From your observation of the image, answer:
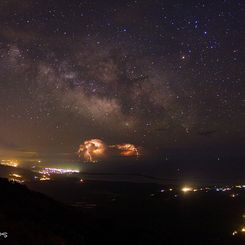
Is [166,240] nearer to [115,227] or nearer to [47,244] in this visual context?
[115,227]

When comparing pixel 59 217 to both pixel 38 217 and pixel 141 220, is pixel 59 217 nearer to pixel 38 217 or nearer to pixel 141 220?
pixel 38 217

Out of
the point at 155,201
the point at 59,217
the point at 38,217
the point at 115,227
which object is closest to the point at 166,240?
the point at 115,227

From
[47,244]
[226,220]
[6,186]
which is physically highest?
[6,186]

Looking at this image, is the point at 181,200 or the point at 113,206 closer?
the point at 113,206

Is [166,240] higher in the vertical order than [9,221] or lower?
lower

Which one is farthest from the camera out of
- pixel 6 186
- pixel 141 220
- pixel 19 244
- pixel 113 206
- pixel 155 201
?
pixel 155 201

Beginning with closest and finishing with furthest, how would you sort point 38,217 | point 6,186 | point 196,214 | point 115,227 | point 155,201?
point 38,217 < point 115,227 < point 6,186 < point 196,214 < point 155,201
